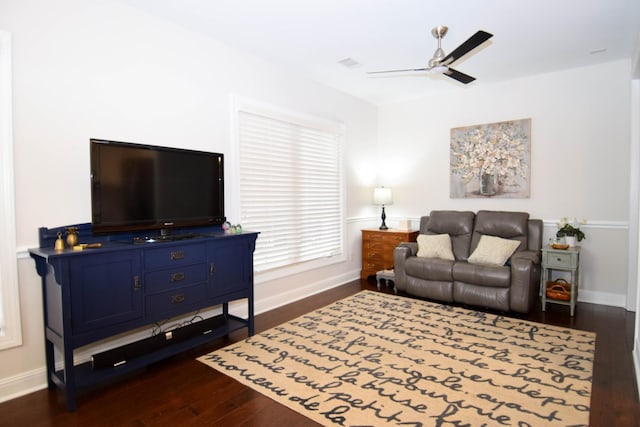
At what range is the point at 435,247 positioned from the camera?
455 centimetres

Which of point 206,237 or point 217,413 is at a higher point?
point 206,237

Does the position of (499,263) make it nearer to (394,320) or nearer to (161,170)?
(394,320)

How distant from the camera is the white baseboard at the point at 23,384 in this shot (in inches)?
90.7

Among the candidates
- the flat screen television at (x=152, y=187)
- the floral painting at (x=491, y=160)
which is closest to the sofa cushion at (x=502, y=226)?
the floral painting at (x=491, y=160)

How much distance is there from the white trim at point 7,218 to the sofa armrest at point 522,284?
4.23m

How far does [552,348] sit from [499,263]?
1.20 metres

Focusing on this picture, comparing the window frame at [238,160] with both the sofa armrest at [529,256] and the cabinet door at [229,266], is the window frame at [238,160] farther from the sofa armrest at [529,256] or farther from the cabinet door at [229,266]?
the sofa armrest at [529,256]

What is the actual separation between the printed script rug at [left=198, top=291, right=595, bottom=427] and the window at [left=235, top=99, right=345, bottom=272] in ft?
3.26

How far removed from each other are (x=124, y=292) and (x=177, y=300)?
407mm

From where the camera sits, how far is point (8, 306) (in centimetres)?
233

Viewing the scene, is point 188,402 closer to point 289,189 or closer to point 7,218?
point 7,218

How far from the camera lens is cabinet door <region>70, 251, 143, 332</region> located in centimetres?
221

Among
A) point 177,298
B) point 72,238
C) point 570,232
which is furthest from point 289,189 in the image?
point 570,232

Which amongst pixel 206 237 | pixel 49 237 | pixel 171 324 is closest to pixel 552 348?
pixel 206 237
